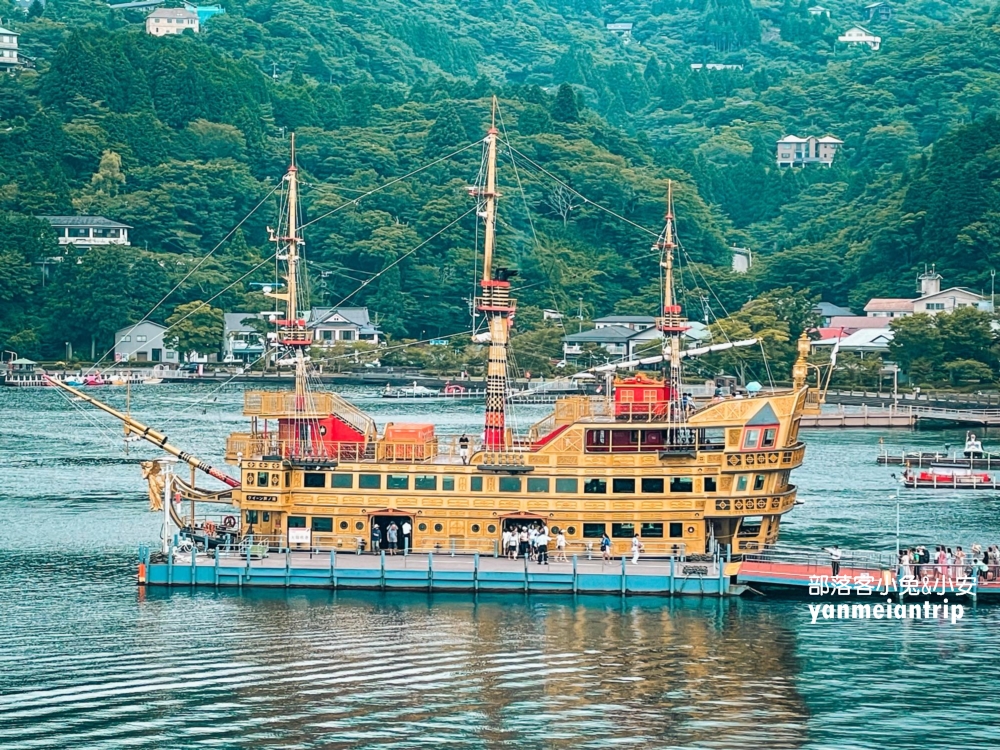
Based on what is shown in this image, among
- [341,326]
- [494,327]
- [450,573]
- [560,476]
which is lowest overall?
[450,573]

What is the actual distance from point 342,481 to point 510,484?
5.11 metres

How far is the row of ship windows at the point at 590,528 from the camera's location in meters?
62.3

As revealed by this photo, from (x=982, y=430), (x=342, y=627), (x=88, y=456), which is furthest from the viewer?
(x=982, y=430)

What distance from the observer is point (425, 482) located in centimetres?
6297

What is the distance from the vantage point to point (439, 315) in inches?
7190

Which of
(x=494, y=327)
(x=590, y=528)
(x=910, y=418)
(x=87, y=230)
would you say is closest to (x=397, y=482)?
(x=494, y=327)

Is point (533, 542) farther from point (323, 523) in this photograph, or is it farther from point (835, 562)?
point (835, 562)

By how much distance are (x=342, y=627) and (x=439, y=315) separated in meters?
126


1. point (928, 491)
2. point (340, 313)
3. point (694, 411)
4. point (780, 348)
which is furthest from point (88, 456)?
point (340, 313)

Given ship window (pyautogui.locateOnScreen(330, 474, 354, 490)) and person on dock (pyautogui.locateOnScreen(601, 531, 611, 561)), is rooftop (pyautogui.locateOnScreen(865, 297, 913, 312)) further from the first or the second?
ship window (pyautogui.locateOnScreen(330, 474, 354, 490))

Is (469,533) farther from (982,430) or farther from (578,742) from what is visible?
(982,430)

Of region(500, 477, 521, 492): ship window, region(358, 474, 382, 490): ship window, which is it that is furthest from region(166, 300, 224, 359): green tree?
region(500, 477, 521, 492): ship window

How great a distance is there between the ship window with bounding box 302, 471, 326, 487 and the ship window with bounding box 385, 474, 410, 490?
196 cm

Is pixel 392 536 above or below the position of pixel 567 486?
below
